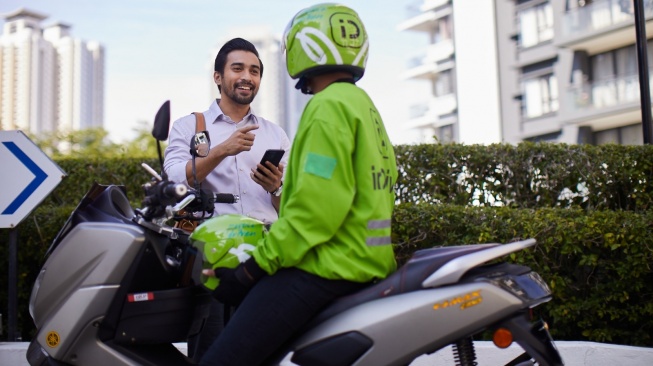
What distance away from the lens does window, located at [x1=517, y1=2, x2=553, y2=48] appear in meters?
37.7

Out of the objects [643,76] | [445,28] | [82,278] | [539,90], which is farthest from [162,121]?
[445,28]

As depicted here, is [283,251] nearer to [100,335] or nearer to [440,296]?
[440,296]

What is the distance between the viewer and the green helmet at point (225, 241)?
10.1 ft

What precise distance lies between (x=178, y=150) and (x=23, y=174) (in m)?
2.67

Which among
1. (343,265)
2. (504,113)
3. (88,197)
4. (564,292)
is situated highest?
(504,113)

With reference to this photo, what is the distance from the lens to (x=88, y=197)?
3.47 metres

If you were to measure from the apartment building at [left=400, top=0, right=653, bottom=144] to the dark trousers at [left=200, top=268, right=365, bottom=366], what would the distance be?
24486mm

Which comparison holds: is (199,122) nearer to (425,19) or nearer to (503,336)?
(503,336)

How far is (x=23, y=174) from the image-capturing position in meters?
6.50

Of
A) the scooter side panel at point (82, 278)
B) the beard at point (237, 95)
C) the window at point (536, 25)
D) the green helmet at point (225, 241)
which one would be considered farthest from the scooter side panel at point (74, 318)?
the window at point (536, 25)

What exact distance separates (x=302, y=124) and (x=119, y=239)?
871 millimetres

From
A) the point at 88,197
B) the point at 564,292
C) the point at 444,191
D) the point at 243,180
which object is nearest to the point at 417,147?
the point at 444,191

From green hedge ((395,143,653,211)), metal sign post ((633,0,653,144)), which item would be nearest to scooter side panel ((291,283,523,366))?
green hedge ((395,143,653,211))

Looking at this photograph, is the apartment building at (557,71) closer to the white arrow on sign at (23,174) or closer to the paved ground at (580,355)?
the paved ground at (580,355)
